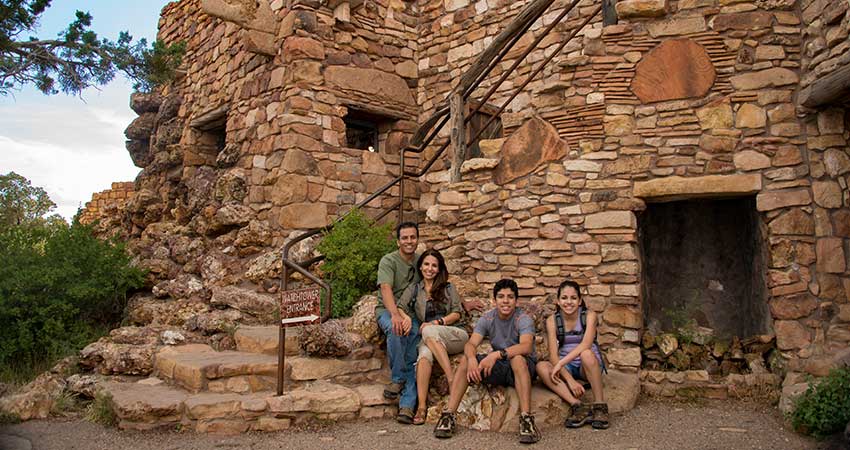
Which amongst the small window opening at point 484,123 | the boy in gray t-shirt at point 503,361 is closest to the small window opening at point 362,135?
the small window opening at point 484,123

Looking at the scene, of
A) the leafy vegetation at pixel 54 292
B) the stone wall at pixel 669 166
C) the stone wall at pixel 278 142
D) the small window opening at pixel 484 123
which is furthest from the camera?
the small window opening at pixel 484 123

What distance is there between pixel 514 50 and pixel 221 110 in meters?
4.16

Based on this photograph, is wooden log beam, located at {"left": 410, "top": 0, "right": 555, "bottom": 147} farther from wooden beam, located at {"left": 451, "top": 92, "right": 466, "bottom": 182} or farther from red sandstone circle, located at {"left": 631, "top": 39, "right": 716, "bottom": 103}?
red sandstone circle, located at {"left": 631, "top": 39, "right": 716, "bottom": 103}

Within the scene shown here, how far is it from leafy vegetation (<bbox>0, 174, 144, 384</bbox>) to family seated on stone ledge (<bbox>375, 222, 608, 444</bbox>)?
3.51 m

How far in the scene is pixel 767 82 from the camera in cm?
532

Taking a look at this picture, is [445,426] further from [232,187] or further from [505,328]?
[232,187]

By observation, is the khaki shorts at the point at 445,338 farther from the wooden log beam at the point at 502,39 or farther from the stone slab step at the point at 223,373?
the wooden log beam at the point at 502,39

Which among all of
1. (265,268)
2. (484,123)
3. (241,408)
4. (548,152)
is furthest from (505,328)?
(484,123)

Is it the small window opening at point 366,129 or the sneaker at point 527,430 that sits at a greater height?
the small window opening at point 366,129

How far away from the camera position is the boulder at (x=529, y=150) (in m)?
5.79

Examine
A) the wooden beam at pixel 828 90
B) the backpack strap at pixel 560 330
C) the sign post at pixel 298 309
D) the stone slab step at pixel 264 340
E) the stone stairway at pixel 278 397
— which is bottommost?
the stone stairway at pixel 278 397

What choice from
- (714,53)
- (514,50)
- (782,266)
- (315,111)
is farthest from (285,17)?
(782,266)

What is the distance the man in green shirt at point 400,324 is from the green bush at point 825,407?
8.53 ft

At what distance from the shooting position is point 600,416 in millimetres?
4223
